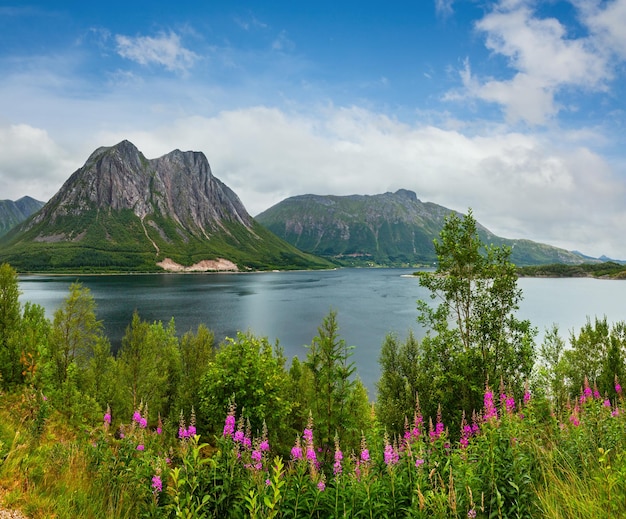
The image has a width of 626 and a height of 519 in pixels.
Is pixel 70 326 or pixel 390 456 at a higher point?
pixel 390 456

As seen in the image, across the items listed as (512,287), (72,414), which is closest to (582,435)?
(512,287)

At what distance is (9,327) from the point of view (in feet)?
82.8

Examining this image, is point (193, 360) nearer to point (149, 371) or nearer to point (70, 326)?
point (149, 371)

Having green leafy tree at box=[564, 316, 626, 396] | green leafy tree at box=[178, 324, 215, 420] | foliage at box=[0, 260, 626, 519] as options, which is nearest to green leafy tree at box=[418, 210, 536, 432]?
foliage at box=[0, 260, 626, 519]

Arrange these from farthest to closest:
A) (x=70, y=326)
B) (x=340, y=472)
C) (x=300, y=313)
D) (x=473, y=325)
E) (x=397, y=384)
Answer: (x=300, y=313) → (x=397, y=384) → (x=70, y=326) → (x=473, y=325) → (x=340, y=472)

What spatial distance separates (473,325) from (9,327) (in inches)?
1259

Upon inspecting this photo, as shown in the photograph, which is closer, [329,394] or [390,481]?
[390,481]

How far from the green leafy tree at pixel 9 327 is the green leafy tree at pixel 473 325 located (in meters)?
25.5

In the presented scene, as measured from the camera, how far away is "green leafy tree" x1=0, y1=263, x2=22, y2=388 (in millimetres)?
21875

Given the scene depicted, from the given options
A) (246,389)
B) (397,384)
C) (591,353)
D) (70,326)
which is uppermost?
(70,326)

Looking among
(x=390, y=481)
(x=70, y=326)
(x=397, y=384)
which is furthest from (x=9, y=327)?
(x=397, y=384)

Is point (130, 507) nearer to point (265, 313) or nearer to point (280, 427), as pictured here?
point (280, 427)

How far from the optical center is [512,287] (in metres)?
22.0

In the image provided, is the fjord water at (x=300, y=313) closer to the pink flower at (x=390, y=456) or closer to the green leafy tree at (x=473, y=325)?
the green leafy tree at (x=473, y=325)
